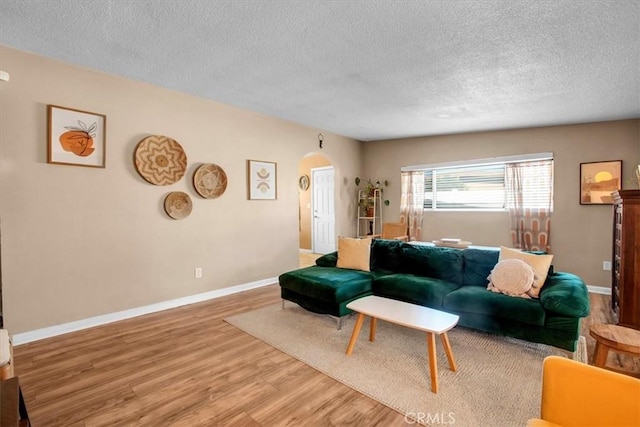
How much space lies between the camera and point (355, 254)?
3852 millimetres

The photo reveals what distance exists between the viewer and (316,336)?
2916mm

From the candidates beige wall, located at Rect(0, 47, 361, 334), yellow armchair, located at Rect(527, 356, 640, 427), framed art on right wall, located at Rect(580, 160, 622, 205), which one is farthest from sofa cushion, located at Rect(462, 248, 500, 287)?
beige wall, located at Rect(0, 47, 361, 334)

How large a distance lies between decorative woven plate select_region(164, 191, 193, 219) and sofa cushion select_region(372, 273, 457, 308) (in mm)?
2455

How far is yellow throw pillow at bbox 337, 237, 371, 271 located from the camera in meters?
3.81

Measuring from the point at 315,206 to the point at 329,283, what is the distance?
4.29 metres

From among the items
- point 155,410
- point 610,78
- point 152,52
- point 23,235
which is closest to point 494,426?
point 155,410

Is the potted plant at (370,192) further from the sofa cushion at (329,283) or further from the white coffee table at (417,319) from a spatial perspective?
the white coffee table at (417,319)

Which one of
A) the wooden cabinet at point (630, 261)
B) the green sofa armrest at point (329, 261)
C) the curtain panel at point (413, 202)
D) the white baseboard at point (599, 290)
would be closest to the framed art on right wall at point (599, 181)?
the white baseboard at point (599, 290)

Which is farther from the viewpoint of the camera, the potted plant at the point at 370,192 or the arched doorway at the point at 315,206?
the arched doorway at the point at 315,206

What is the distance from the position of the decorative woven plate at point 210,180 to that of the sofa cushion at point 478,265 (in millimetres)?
3147

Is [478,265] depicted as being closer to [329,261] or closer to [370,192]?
[329,261]

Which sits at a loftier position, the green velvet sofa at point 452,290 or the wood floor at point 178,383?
the green velvet sofa at point 452,290

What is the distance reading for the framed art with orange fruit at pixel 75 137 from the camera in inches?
115

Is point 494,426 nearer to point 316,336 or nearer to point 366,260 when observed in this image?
point 316,336
